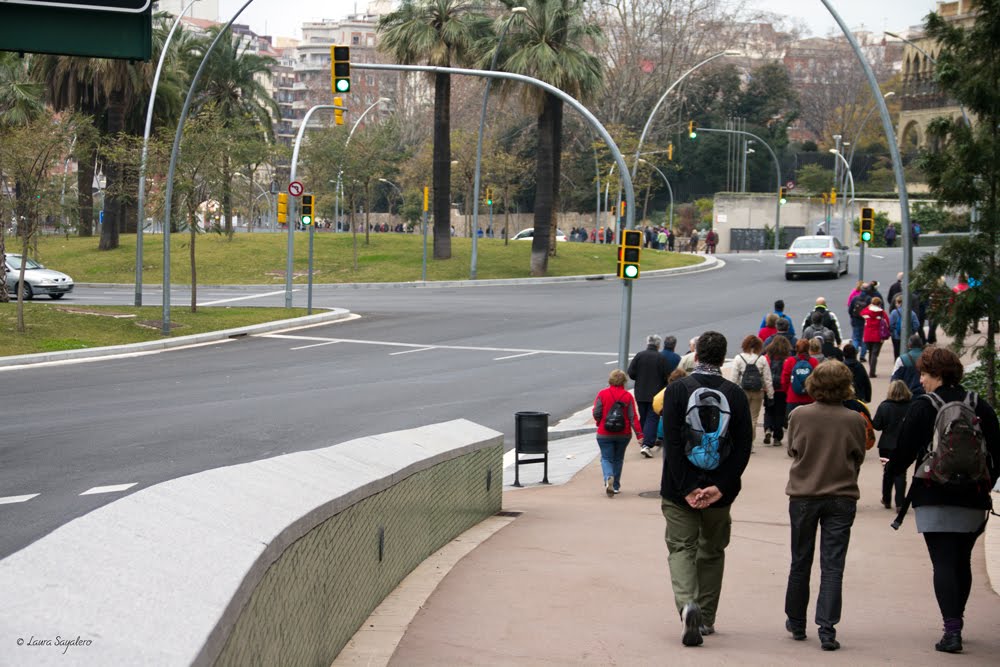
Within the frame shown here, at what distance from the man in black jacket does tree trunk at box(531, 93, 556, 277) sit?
41141 mm

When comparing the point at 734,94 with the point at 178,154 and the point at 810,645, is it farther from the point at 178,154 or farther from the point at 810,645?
the point at 810,645

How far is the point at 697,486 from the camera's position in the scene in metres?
6.33

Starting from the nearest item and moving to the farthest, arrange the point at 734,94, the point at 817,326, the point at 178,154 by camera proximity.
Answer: the point at 817,326 → the point at 178,154 → the point at 734,94

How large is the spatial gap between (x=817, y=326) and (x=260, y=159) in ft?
96.6

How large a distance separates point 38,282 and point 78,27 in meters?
31.2

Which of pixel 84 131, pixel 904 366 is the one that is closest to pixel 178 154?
pixel 84 131

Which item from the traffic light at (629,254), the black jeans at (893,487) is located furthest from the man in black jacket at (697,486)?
the traffic light at (629,254)

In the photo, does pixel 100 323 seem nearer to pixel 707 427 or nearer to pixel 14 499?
pixel 14 499

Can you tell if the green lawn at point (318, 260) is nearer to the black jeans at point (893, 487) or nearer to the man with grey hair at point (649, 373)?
the man with grey hair at point (649, 373)

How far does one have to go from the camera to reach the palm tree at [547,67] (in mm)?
45312

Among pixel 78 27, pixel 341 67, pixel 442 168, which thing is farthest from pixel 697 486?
pixel 442 168

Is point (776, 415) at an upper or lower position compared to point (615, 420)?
lower

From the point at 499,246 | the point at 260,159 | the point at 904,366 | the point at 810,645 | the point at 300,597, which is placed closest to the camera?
the point at 300,597

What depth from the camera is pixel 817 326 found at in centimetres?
1750
